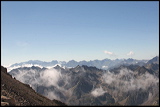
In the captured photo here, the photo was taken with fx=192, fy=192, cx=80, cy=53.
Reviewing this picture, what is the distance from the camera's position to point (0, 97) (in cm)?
5975

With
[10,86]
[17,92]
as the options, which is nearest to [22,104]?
[17,92]

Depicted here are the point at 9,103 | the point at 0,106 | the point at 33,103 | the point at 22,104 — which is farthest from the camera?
the point at 33,103

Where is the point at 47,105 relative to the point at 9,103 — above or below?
below

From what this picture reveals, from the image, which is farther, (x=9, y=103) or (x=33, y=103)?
(x=33, y=103)

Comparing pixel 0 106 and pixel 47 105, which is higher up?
pixel 0 106

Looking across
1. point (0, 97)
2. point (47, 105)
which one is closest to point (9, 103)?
point (0, 97)

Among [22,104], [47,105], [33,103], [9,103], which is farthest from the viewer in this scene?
[47,105]

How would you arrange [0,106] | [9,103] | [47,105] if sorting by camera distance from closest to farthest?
1. [0,106]
2. [9,103]
3. [47,105]

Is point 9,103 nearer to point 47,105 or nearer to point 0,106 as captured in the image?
point 0,106

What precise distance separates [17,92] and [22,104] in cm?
1116

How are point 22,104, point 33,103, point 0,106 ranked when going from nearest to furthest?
point 0,106 < point 22,104 < point 33,103

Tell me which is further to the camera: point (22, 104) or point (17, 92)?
point (17, 92)

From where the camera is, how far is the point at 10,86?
258 ft

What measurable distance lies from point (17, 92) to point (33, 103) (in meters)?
9.12
